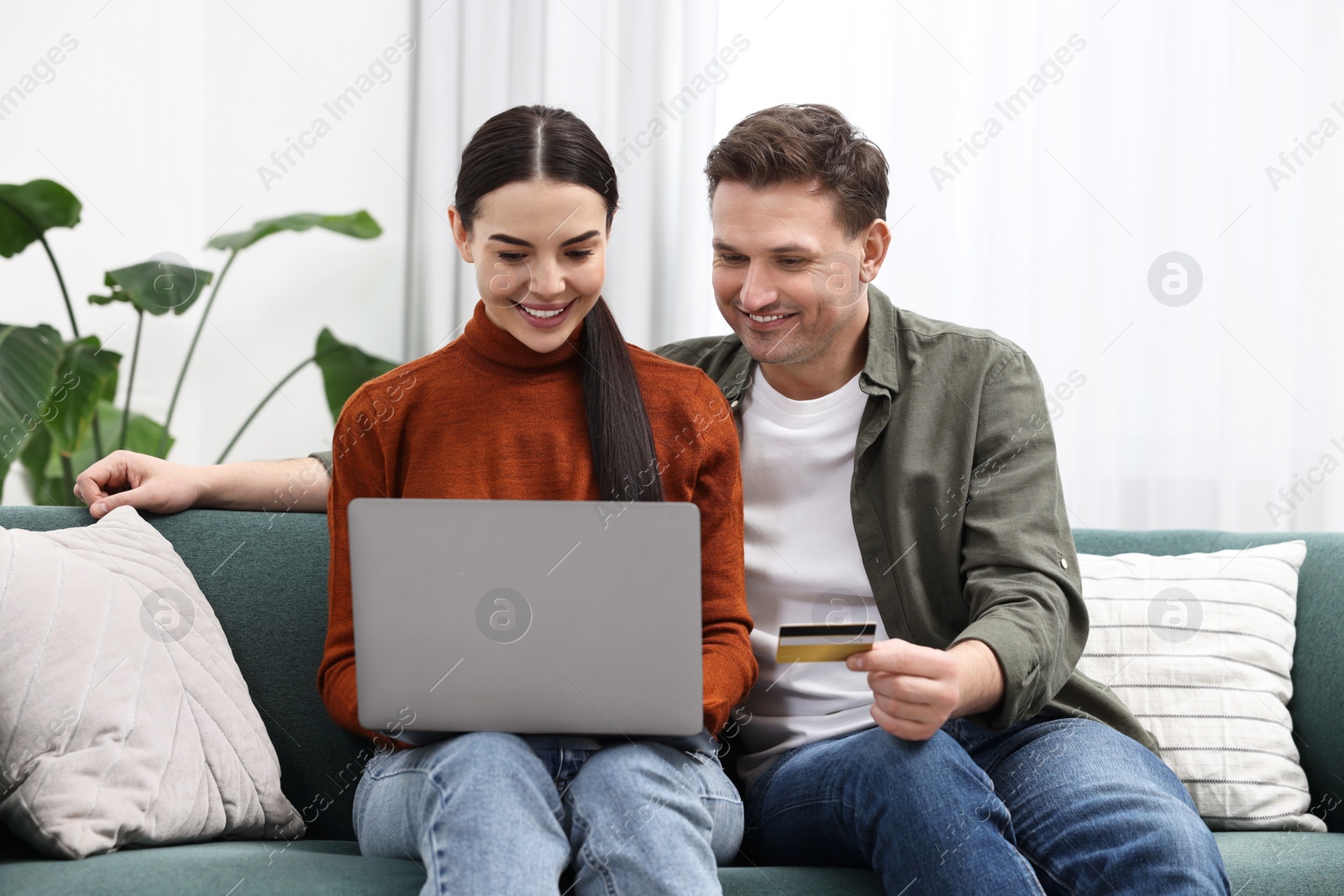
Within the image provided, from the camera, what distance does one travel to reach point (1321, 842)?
128cm

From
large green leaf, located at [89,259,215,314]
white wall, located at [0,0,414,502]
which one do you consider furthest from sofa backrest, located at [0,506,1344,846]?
white wall, located at [0,0,414,502]

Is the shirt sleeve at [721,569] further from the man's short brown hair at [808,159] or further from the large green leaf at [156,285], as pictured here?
the large green leaf at [156,285]

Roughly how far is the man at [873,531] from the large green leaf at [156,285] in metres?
0.70

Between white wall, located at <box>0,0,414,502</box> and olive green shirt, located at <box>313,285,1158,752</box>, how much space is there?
1369 mm

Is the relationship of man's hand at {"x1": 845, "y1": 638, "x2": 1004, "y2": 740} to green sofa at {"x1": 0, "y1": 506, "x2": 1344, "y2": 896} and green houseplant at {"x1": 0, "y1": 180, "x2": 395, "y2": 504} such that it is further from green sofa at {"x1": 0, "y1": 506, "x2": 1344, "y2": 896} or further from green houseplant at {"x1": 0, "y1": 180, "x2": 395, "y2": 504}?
green houseplant at {"x1": 0, "y1": 180, "x2": 395, "y2": 504}

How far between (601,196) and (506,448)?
0.31 m

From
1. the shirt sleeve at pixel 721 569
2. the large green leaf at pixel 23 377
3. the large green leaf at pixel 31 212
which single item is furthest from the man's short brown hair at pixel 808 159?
the large green leaf at pixel 31 212

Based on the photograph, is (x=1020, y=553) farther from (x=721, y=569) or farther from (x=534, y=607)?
(x=534, y=607)

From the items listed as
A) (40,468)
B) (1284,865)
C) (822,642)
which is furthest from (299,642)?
(1284,865)

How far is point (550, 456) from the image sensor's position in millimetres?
1243

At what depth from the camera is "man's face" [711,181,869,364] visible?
4.47ft

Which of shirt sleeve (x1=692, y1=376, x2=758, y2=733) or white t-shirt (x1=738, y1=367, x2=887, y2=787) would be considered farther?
white t-shirt (x1=738, y1=367, x2=887, y2=787)

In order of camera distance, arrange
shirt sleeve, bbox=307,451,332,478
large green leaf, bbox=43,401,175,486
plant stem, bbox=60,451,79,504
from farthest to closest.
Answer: large green leaf, bbox=43,401,175,486
plant stem, bbox=60,451,79,504
shirt sleeve, bbox=307,451,332,478

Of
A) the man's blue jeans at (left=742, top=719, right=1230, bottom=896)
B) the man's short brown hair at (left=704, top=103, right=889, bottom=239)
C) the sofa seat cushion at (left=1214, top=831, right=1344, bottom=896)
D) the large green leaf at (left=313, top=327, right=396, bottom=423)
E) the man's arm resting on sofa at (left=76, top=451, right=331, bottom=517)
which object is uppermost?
the man's short brown hair at (left=704, top=103, right=889, bottom=239)
